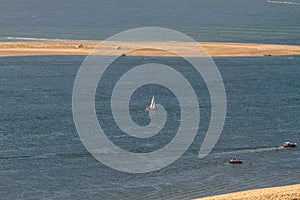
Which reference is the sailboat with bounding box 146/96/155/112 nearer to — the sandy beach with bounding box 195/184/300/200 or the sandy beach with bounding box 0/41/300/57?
the sandy beach with bounding box 195/184/300/200

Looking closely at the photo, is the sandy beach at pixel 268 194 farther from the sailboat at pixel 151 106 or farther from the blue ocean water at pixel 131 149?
the sailboat at pixel 151 106

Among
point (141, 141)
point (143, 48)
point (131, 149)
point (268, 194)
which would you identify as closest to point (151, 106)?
point (141, 141)

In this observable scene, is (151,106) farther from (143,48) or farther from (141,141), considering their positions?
(143,48)

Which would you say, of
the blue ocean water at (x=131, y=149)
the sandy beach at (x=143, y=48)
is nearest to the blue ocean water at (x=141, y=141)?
the blue ocean water at (x=131, y=149)

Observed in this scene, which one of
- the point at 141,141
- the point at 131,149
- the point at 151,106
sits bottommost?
the point at 151,106

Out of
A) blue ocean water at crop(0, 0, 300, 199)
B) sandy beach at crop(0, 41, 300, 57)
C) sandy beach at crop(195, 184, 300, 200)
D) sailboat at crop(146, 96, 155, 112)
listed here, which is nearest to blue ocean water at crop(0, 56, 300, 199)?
blue ocean water at crop(0, 0, 300, 199)

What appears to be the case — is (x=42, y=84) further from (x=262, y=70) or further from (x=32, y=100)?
(x=262, y=70)

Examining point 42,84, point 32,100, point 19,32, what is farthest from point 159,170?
point 19,32
